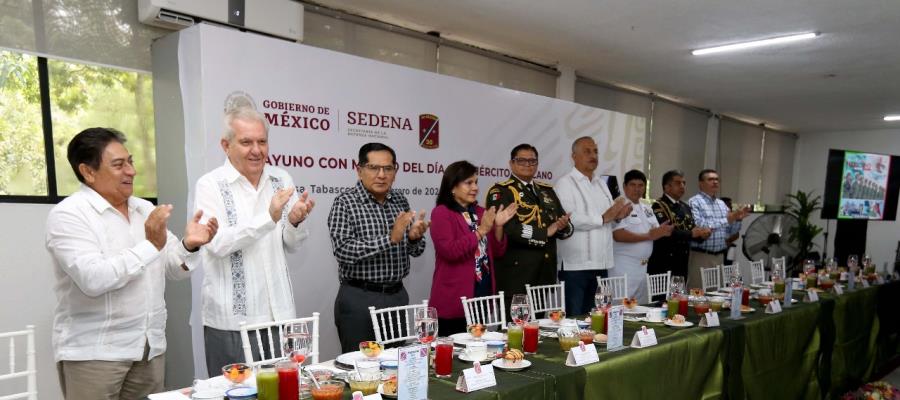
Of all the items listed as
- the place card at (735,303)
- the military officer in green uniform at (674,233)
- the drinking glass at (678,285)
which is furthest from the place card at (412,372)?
the military officer in green uniform at (674,233)

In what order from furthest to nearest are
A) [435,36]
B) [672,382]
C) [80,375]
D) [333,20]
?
[435,36] → [333,20] → [672,382] → [80,375]

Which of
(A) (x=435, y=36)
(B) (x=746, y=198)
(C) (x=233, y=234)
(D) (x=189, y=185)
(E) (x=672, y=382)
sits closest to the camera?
(C) (x=233, y=234)

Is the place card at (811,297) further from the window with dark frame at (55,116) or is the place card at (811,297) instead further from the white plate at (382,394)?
the window with dark frame at (55,116)

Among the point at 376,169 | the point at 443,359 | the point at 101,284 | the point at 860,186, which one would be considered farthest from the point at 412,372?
the point at 860,186

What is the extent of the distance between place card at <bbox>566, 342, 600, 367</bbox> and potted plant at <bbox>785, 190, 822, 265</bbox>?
7425 mm

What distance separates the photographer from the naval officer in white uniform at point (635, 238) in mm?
4258

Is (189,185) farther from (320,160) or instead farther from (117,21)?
(117,21)

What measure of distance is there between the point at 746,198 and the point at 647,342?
30.3ft

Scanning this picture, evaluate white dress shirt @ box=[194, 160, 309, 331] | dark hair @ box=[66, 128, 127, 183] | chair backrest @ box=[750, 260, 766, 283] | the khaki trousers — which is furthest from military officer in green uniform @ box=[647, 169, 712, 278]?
dark hair @ box=[66, 128, 127, 183]

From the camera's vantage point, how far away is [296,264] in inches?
131

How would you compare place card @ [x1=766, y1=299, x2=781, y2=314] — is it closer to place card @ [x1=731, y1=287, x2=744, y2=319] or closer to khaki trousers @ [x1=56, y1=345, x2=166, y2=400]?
place card @ [x1=731, y1=287, x2=744, y2=319]

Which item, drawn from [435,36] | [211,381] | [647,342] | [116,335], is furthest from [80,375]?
[435,36]

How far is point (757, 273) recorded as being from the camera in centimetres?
495

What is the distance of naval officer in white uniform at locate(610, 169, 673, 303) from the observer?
426 cm
